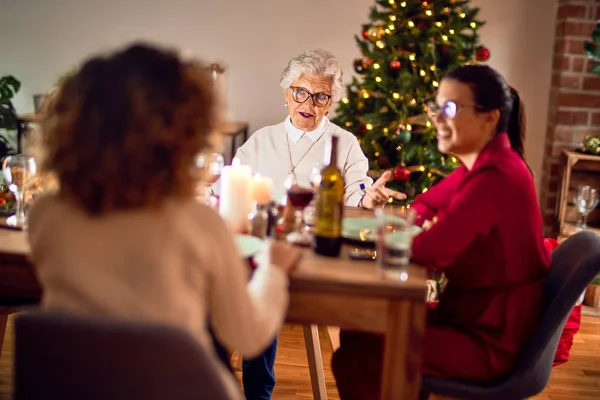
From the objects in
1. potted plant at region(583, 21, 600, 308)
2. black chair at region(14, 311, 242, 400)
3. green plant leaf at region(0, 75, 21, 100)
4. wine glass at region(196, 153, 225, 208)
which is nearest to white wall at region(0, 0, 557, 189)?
green plant leaf at region(0, 75, 21, 100)

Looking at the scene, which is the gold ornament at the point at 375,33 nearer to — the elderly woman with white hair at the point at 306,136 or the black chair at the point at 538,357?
the elderly woman with white hair at the point at 306,136

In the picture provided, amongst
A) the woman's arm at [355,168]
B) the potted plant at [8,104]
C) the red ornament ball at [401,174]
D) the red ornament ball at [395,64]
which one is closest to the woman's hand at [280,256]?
the woman's arm at [355,168]

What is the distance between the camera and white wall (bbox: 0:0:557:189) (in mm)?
4590

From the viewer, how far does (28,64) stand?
4836 mm

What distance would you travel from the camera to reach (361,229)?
78.3 inches

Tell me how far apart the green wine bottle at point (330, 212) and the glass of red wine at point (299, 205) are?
0.22 ft

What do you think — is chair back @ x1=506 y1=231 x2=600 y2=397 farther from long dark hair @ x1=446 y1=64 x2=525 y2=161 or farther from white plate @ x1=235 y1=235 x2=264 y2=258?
white plate @ x1=235 y1=235 x2=264 y2=258


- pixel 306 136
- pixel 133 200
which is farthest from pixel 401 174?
pixel 133 200

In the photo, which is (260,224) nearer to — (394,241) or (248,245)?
(248,245)

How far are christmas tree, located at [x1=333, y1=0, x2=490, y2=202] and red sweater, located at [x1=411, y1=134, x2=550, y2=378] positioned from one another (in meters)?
1.85

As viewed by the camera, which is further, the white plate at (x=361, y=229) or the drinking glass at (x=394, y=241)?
the white plate at (x=361, y=229)

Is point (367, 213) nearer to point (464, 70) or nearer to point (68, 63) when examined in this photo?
point (464, 70)

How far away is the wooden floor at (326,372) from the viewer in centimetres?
272

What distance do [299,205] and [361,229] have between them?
25cm
